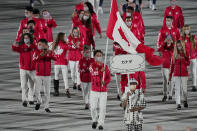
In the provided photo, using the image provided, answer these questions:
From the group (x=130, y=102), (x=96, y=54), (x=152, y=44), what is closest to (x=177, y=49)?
(x=96, y=54)

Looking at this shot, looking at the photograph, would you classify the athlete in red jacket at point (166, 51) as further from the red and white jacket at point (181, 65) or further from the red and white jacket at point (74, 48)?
the red and white jacket at point (74, 48)

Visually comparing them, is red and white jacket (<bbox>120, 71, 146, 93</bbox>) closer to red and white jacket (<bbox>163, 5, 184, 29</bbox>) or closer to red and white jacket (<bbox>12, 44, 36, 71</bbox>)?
red and white jacket (<bbox>12, 44, 36, 71</bbox>)

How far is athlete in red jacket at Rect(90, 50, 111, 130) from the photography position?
17047 millimetres

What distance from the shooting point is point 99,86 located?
1712 centimetres

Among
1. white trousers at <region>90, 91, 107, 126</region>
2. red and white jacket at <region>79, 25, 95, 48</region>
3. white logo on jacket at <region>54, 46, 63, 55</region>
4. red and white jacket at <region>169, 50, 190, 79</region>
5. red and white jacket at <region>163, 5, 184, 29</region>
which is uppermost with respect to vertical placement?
red and white jacket at <region>163, 5, 184, 29</region>

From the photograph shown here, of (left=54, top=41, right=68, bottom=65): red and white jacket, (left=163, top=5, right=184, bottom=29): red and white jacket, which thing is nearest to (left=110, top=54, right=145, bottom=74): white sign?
(left=54, top=41, right=68, bottom=65): red and white jacket

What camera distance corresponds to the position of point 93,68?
17219mm

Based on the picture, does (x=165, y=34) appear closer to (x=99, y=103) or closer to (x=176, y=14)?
(x=99, y=103)

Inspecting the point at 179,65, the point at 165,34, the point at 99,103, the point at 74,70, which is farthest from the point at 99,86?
the point at 74,70

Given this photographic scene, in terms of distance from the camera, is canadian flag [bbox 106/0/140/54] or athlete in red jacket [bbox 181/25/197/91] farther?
athlete in red jacket [bbox 181/25/197/91]

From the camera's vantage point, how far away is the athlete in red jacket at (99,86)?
17047 millimetres

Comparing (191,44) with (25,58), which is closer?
(25,58)

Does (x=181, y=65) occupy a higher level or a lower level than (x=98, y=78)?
higher

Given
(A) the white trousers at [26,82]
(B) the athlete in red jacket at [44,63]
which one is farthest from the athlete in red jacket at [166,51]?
(A) the white trousers at [26,82]
